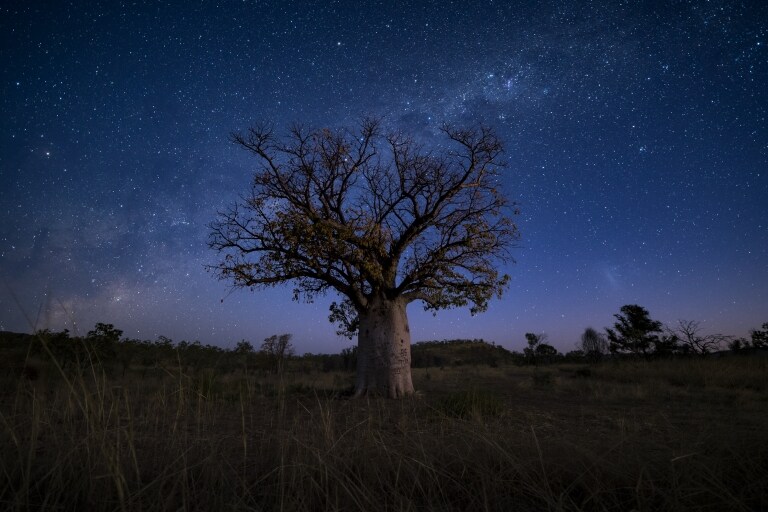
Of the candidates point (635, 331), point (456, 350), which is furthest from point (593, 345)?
point (456, 350)

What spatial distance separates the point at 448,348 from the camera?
54.4m

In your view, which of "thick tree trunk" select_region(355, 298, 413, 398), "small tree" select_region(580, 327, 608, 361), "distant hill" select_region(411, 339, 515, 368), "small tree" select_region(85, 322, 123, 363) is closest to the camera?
"thick tree trunk" select_region(355, 298, 413, 398)

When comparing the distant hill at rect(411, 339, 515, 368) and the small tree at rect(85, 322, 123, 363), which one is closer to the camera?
the small tree at rect(85, 322, 123, 363)

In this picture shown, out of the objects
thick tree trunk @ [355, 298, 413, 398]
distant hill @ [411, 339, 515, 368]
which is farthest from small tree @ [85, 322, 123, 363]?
distant hill @ [411, 339, 515, 368]

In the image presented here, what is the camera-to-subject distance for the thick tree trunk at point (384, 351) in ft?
37.7

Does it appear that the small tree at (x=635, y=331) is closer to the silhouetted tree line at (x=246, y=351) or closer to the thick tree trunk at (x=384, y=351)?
the silhouetted tree line at (x=246, y=351)

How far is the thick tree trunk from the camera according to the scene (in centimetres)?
1150

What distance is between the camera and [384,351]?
38.5 ft

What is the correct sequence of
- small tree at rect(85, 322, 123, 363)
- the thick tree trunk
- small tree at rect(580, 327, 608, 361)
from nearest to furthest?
the thick tree trunk < small tree at rect(85, 322, 123, 363) < small tree at rect(580, 327, 608, 361)

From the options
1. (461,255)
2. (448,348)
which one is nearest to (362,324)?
(461,255)

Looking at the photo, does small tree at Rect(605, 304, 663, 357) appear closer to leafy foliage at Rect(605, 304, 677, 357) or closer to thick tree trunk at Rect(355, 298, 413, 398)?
leafy foliage at Rect(605, 304, 677, 357)

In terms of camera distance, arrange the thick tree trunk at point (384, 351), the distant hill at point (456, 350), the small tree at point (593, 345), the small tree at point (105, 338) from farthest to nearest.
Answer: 1. the distant hill at point (456, 350)
2. the small tree at point (593, 345)
3. the small tree at point (105, 338)
4. the thick tree trunk at point (384, 351)

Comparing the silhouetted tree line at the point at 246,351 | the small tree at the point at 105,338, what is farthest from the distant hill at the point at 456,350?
the small tree at the point at 105,338

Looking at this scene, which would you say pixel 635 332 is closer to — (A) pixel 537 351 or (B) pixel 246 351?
(A) pixel 537 351
